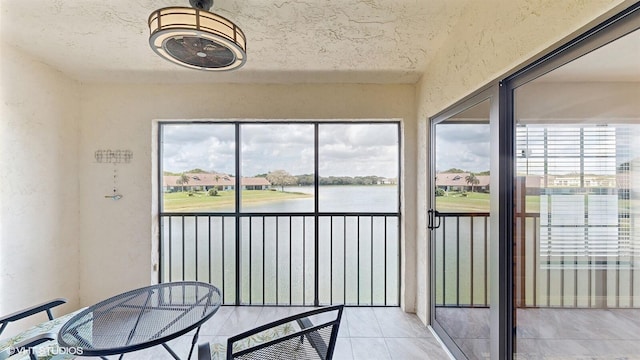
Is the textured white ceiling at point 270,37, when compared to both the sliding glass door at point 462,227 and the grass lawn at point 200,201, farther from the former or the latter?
the grass lawn at point 200,201

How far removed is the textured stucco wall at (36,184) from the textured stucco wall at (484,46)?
3517 mm

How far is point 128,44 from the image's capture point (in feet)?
6.91

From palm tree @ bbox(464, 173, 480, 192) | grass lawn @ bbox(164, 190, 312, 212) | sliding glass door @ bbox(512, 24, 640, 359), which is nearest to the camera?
sliding glass door @ bbox(512, 24, 640, 359)

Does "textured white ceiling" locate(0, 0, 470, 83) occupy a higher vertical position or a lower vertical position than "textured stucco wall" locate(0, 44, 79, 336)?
higher

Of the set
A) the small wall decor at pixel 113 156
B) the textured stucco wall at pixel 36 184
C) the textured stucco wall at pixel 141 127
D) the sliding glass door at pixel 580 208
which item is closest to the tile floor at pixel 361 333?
the textured stucco wall at pixel 141 127

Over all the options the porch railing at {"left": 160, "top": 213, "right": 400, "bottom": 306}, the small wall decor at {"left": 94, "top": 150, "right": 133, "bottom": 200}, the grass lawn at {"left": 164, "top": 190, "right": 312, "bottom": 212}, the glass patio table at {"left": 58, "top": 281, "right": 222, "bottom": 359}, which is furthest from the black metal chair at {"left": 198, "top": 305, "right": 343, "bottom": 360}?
the small wall decor at {"left": 94, "top": 150, "right": 133, "bottom": 200}

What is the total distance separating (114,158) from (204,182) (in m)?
0.94

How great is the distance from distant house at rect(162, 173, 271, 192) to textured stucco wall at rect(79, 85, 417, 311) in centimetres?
21

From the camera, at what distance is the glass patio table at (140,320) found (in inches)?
54.1

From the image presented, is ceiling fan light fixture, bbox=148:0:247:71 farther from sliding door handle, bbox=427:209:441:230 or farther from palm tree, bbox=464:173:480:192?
sliding door handle, bbox=427:209:441:230

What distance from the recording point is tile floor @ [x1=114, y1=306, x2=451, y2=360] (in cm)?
213

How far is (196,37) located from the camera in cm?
144

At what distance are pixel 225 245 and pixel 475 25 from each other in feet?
9.85

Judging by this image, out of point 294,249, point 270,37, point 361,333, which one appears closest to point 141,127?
point 270,37
